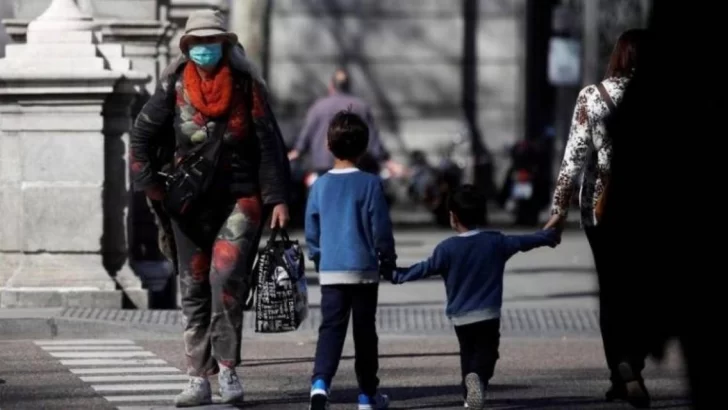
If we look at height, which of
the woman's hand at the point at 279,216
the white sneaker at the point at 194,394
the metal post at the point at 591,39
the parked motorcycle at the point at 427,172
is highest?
the woman's hand at the point at 279,216

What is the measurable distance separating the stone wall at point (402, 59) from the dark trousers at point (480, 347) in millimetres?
24392

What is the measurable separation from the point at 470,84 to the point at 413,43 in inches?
42.3

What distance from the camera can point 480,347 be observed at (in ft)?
30.6

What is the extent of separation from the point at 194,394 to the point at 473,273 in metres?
1.29

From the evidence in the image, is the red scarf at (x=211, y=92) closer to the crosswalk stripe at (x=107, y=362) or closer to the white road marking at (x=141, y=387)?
the white road marking at (x=141, y=387)

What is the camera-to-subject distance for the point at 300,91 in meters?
34.0

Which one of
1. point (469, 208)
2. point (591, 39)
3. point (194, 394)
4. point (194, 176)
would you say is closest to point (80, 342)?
point (194, 394)

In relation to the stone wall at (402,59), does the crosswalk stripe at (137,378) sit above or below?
above

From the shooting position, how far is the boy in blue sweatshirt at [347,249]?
9.10 metres

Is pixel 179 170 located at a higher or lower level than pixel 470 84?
higher

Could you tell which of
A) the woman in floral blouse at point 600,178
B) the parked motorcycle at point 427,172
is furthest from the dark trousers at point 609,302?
the parked motorcycle at point 427,172

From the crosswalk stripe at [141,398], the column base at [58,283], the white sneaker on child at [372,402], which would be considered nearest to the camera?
the white sneaker on child at [372,402]

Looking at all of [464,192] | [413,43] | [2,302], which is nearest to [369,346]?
[464,192]

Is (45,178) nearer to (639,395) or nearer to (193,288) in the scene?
(193,288)
